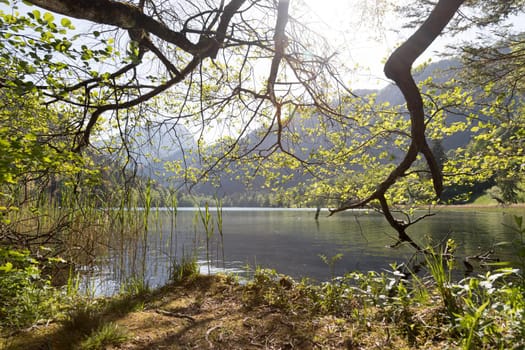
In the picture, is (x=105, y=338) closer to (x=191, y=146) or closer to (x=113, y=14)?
(x=113, y=14)

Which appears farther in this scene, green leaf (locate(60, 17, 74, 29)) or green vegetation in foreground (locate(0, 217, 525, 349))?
green leaf (locate(60, 17, 74, 29))

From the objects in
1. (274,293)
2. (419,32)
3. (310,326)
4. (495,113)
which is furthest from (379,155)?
(310,326)

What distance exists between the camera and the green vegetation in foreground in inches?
73.2

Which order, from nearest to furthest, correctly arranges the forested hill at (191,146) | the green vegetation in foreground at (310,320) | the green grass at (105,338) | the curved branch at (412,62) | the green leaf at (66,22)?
1. the green vegetation in foreground at (310,320)
2. the green grass at (105,338)
3. the green leaf at (66,22)
4. the curved branch at (412,62)
5. the forested hill at (191,146)

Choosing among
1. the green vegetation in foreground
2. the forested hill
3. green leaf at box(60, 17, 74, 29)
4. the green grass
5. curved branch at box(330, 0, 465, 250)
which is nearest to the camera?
the green vegetation in foreground

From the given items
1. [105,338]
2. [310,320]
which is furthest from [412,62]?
[105,338]

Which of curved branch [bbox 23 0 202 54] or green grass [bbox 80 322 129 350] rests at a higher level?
curved branch [bbox 23 0 202 54]

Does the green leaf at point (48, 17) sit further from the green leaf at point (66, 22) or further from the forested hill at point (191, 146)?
the forested hill at point (191, 146)

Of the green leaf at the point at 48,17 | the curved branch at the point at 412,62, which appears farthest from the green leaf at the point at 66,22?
the curved branch at the point at 412,62

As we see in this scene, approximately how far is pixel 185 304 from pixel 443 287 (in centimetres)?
270

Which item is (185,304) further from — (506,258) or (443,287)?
(506,258)

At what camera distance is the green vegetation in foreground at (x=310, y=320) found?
73.2 inches

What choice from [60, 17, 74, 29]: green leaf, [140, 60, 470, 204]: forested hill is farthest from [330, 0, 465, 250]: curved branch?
[60, 17, 74, 29]: green leaf

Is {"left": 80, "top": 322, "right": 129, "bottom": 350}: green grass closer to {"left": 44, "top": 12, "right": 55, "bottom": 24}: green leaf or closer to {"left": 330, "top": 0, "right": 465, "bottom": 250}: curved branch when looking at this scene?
{"left": 44, "top": 12, "right": 55, "bottom": 24}: green leaf
